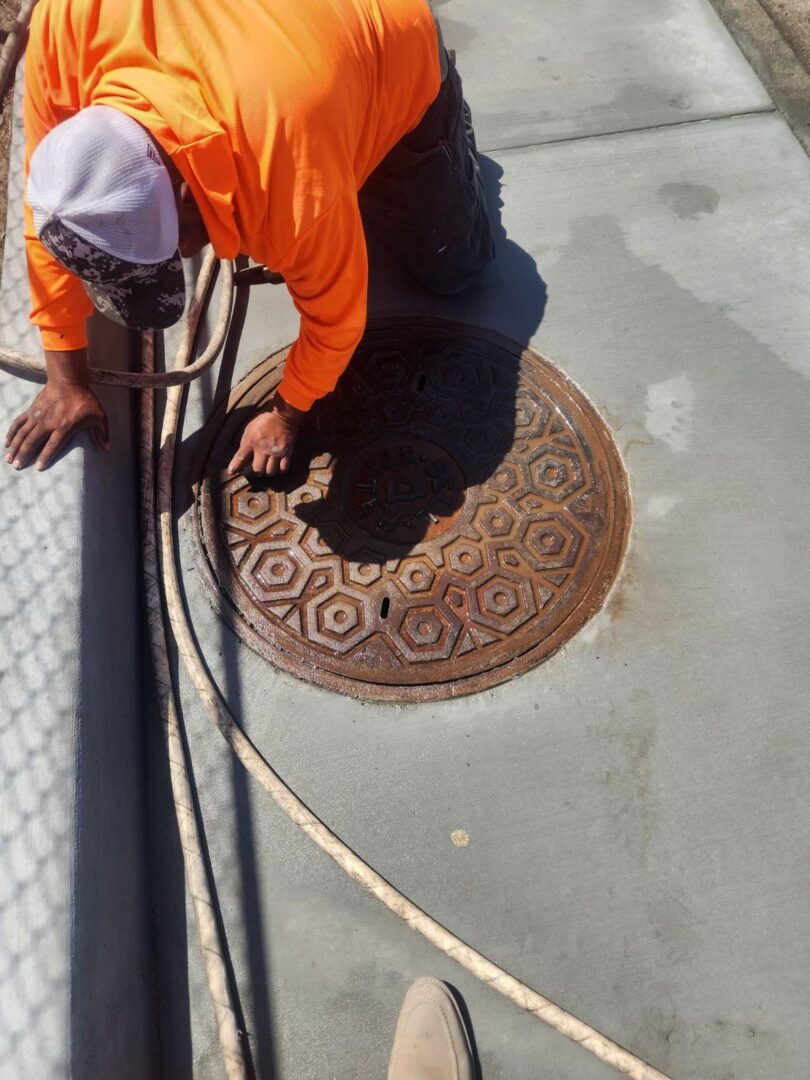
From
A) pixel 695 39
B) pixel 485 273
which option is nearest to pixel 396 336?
pixel 485 273

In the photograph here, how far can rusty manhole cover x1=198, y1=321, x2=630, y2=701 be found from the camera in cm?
209

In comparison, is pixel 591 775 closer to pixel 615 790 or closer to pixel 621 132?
pixel 615 790

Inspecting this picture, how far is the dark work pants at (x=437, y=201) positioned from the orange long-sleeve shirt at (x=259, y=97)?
0.36m

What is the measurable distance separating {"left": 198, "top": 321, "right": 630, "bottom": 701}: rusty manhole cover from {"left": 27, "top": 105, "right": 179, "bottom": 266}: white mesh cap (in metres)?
1.01

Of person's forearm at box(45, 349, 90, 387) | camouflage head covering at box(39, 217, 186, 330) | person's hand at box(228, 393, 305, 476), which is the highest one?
camouflage head covering at box(39, 217, 186, 330)

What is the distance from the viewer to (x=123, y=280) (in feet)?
4.87

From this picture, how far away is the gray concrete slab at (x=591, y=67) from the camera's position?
10.0 ft

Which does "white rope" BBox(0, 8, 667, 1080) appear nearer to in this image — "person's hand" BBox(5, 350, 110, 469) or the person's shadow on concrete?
"person's hand" BBox(5, 350, 110, 469)

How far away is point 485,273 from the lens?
2.73 meters

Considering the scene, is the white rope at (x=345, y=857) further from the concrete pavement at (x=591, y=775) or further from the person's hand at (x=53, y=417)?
the person's hand at (x=53, y=417)

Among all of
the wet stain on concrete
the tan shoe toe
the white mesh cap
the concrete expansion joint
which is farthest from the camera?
the concrete expansion joint

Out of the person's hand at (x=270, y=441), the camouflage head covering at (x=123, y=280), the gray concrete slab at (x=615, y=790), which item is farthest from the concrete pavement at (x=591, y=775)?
the camouflage head covering at (x=123, y=280)

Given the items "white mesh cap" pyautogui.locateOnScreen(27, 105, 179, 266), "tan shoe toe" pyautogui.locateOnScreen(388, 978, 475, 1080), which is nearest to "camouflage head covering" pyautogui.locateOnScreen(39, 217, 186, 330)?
"white mesh cap" pyautogui.locateOnScreen(27, 105, 179, 266)

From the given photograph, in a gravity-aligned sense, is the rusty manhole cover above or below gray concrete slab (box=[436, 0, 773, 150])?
below
